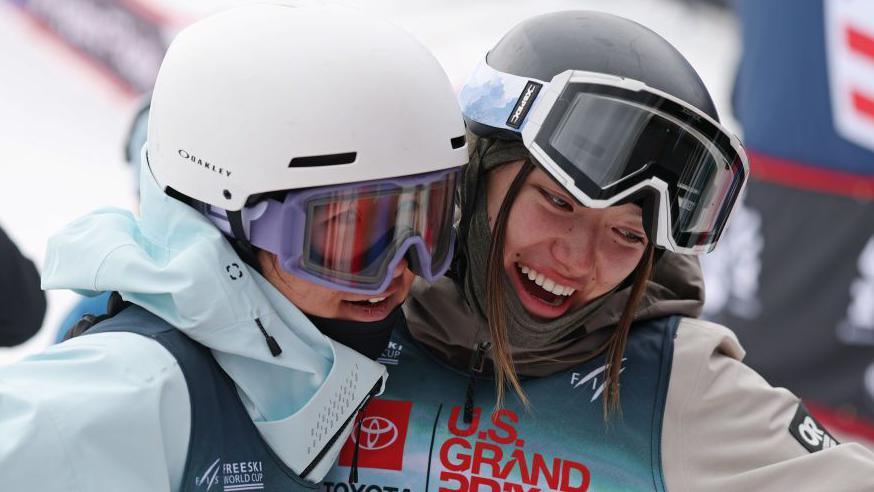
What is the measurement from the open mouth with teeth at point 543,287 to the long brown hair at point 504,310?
42 millimetres

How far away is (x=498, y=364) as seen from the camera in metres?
2.15

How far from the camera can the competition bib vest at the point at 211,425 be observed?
180 cm

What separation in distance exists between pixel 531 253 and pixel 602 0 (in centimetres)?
833

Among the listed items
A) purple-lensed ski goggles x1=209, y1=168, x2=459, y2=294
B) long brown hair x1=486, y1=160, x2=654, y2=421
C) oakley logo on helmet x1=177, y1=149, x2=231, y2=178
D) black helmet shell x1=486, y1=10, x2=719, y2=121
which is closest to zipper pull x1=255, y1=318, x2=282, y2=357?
purple-lensed ski goggles x1=209, y1=168, x2=459, y2=294

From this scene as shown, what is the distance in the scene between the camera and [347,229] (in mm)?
1935

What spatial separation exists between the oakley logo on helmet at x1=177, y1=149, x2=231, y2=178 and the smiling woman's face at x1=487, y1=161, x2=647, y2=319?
534 millimetres

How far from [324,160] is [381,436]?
0.58 metres

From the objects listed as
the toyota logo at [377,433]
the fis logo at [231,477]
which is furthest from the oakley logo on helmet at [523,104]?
the fis logo at [231,477]

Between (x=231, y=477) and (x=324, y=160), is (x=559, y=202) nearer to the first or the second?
(x=324, y=160)

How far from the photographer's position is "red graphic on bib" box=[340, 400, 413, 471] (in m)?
2.17

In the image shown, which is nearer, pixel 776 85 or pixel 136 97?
pixel 776 85

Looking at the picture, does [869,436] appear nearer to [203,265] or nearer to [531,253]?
[531,253]

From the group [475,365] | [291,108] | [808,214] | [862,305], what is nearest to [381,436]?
[475,365]

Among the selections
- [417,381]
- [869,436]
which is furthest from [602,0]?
[417,381]
